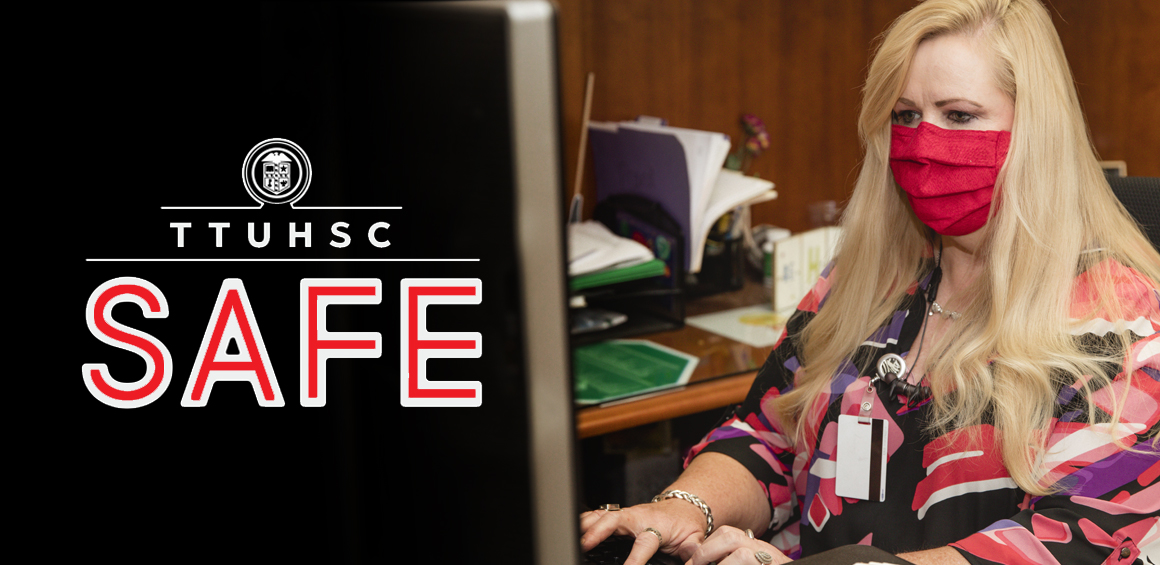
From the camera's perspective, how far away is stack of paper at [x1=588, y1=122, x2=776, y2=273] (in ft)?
5.75

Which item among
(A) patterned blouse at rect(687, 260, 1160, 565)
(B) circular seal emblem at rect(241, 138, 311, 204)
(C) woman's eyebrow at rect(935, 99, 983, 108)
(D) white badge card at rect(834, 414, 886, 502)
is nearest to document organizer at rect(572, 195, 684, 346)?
(A) patterned blouse at rect(687, 260, 1160, 565)

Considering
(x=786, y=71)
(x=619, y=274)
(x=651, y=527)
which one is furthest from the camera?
(x=786, y=71)

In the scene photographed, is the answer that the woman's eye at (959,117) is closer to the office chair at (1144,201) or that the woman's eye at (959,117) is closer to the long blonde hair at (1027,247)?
the long blonde hair at (1027,247)

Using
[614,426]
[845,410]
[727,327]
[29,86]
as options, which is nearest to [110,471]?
[29,86]

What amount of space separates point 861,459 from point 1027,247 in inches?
11.7

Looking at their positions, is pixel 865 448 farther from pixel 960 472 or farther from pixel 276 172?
pixel 276 172

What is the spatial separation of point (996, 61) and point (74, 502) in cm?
93

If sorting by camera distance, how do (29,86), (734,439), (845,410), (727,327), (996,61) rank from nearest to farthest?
(29,86)
(996,61)
(845,410)
(734,439)
(727,327)

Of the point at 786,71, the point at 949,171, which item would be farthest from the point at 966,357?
the point at 786,71

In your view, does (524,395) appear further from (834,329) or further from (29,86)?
(834,329)

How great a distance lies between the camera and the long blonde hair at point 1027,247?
0.86m

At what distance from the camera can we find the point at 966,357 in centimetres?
93

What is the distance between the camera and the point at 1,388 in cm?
30

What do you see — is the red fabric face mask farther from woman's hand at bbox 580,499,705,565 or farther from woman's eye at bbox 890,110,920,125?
woman's hand at bbox 580,499,705,565
